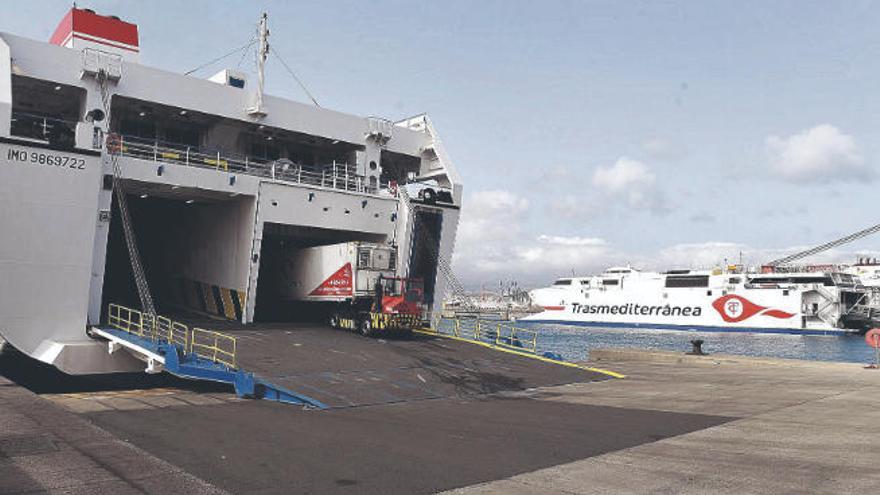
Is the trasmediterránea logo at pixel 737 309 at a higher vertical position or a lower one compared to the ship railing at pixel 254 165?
lower

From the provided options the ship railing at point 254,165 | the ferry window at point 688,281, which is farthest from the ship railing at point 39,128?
the ferry window at point 688,281

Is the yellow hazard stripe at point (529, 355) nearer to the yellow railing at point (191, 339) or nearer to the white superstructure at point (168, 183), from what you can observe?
the white superstructure at point (168, 183)

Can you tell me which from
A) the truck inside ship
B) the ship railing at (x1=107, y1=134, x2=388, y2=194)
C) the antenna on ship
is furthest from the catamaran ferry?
the antenna on ship

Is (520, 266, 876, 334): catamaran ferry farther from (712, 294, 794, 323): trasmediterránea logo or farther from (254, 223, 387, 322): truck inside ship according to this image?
(254, 223, 387, 322): truck inside ship

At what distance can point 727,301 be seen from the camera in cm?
7569

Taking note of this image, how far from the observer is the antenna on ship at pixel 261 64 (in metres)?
23.9

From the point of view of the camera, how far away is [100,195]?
19.5m

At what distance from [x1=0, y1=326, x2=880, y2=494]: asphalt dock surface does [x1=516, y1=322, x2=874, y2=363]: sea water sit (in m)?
27.1

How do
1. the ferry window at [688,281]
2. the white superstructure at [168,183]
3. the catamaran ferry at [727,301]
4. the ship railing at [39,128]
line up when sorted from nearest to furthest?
1. the white superstructure at [168,183]
2. the ship railing at [39,128]
3. the catamaran ferry at [727,301]
4. the ferry window at [688,281]

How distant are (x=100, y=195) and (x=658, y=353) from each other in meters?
22.5

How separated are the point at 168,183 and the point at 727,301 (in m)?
71.1

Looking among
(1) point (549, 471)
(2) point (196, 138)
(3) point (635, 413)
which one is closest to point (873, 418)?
(3) point (635, 413)

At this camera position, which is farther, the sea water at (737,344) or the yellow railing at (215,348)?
the sea water at (737,344)

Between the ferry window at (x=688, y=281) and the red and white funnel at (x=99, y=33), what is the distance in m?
72.2
